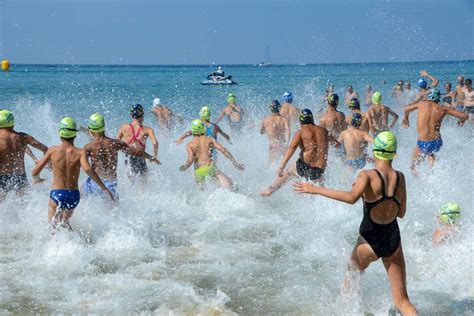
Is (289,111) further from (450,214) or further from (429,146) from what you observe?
(450,214)

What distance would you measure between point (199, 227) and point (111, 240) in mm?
1630

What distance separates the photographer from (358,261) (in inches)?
207

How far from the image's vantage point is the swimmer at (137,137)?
33.8 ft

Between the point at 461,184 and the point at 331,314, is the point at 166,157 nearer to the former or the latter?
the point at 461,184

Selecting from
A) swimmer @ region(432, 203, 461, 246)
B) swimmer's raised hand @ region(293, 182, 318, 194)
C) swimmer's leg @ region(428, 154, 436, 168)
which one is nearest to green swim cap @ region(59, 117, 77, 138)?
swimmer's raised hand @ region(293, 182, 318, 194)

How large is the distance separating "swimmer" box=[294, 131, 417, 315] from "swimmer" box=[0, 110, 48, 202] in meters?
4.77

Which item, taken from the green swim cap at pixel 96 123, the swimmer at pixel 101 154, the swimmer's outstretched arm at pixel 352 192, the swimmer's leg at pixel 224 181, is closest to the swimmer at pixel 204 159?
the swimmer's leg at pixel 224 181

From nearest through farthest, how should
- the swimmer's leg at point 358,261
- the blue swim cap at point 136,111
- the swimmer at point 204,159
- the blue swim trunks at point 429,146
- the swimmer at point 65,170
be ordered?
the swimmer's leg at point 358,261 < the swimmer at point 65,170 < the swimmer at point 204,159 < the blue swim cap at point 136,111 < the blue swim trunks at point 429,146

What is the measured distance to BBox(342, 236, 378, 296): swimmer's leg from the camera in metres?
5.15

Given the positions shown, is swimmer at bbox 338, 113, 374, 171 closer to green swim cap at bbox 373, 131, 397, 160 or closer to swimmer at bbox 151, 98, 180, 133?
green swim cap at bbox 373, 131, 397, 160

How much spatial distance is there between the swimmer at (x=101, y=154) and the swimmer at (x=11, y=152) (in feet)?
2.29

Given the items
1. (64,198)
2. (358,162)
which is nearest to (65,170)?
(64,198)

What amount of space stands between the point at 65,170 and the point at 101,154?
98cm

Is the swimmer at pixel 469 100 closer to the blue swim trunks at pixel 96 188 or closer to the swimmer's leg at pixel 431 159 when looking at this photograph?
the swimmer's leg at pixel 431 159
